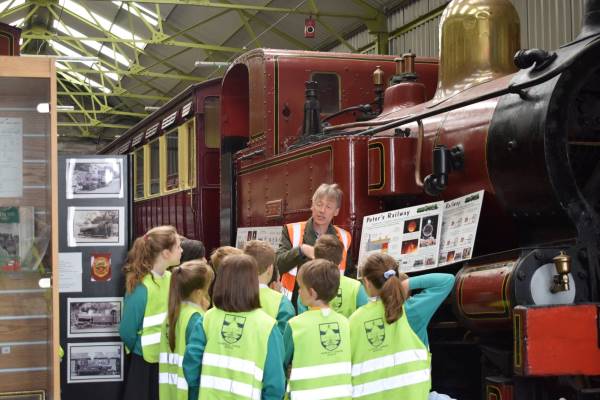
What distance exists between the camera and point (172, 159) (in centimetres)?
1150

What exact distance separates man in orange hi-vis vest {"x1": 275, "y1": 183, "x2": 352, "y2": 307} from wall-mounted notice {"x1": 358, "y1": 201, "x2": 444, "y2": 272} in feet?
0.52

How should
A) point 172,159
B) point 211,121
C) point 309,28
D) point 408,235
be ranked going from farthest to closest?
point 309,28, point 172,159, point 211,121, point 408,235

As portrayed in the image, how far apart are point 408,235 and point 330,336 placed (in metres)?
1.56

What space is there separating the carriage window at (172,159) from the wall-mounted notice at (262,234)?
3.31 metres

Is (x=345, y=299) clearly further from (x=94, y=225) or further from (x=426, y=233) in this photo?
(x=94, y=225)

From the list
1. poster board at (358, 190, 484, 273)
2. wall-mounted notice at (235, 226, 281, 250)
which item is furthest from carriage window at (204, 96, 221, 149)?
poster board at (358, 190, 484, 273)

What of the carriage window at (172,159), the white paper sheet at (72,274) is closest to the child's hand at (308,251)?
the white paper sheet at (72,274)

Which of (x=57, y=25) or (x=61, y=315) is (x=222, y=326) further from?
(x=57, y=25)

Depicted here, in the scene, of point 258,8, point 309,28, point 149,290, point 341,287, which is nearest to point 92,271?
point 149,290

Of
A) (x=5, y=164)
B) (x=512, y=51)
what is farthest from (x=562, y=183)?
(x=5, y=164)

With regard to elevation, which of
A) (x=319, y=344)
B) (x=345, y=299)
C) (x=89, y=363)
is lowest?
(x=89, y=363)

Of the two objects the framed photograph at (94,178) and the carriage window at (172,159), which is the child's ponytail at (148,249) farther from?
the carriage window at (172,159)

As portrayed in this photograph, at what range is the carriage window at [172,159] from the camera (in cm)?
1116

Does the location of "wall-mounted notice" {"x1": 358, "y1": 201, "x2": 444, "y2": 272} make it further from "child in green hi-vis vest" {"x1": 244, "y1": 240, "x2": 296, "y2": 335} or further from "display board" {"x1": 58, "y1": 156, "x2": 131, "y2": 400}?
"display board" {"x1": 58, "y1": 156, "x2": 131, "y2": 400}
